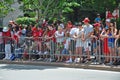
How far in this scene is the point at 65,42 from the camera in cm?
1867

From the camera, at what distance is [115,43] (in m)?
16.8

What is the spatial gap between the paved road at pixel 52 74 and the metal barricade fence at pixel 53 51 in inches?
38.7

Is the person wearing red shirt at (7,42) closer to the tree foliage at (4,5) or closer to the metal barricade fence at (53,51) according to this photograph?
the metal barricade fence at (53,51)

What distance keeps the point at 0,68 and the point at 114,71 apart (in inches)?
195

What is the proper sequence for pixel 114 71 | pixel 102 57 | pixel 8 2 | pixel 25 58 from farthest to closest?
pixel 8 2 → pixel 25 58 → pixel 102 57 → pixel 114 71

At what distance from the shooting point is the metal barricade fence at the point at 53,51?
17.5 meters

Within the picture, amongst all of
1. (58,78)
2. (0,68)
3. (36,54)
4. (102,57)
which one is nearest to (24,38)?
(36,54)

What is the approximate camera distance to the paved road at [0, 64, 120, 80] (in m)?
14.3

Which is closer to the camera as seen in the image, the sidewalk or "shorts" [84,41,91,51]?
the sidewalk

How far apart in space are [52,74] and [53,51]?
375 cm

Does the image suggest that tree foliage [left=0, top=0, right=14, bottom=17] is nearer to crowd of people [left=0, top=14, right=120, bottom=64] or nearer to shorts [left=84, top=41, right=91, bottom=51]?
crowd of people [left=0, top=14, right=120, bottom=64]

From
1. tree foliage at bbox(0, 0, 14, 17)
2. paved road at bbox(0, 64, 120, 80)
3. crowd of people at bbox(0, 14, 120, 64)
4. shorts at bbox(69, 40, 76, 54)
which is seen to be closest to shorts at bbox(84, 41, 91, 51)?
crowd of people at bbox(0, 14, 120, 64)

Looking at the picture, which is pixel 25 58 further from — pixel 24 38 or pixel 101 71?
pixel 101 71

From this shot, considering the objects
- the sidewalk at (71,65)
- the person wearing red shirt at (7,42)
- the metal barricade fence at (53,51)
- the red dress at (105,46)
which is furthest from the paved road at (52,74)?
the person wearing red shirt at (7,42)
